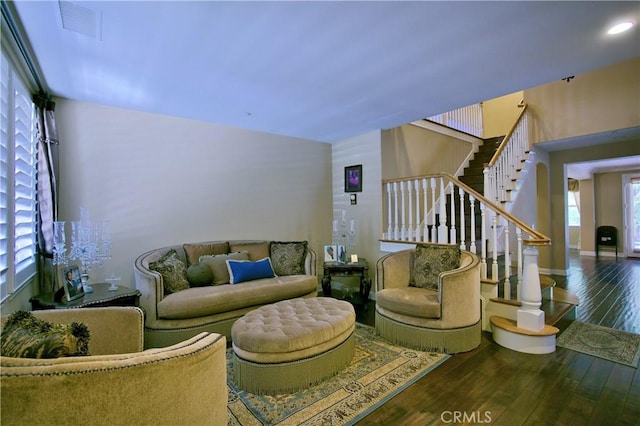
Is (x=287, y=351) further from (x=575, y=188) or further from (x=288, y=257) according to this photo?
(x=575, y=188)

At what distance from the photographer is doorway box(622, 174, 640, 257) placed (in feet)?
25.4

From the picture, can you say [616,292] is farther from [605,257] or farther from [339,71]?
[339,71]

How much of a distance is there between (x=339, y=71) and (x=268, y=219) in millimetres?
2543

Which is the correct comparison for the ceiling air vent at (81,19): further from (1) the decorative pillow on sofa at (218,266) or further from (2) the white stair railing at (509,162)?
(2) the white stair railing at (509,162)

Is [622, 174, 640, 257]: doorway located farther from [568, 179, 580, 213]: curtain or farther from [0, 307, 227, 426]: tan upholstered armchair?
[0, 307, 227, 426]: tan upholstered armchair

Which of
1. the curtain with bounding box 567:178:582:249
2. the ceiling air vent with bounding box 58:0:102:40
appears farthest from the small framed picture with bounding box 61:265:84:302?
the curtain with bounding box 567:178:582:249

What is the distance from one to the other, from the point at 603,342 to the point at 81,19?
4959 millimetres

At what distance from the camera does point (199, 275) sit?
10.7 ft

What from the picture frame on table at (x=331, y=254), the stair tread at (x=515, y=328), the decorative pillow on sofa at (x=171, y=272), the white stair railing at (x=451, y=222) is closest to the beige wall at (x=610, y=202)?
the white stair railing at (x=451, y=222)

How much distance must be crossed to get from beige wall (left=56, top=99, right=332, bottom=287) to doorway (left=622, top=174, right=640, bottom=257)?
8.31 m

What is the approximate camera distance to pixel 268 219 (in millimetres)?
4570

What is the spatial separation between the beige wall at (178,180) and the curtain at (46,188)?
27 centimetres

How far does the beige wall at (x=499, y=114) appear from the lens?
6.54m

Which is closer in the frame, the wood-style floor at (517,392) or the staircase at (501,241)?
the wood-style floor at (517,392)
